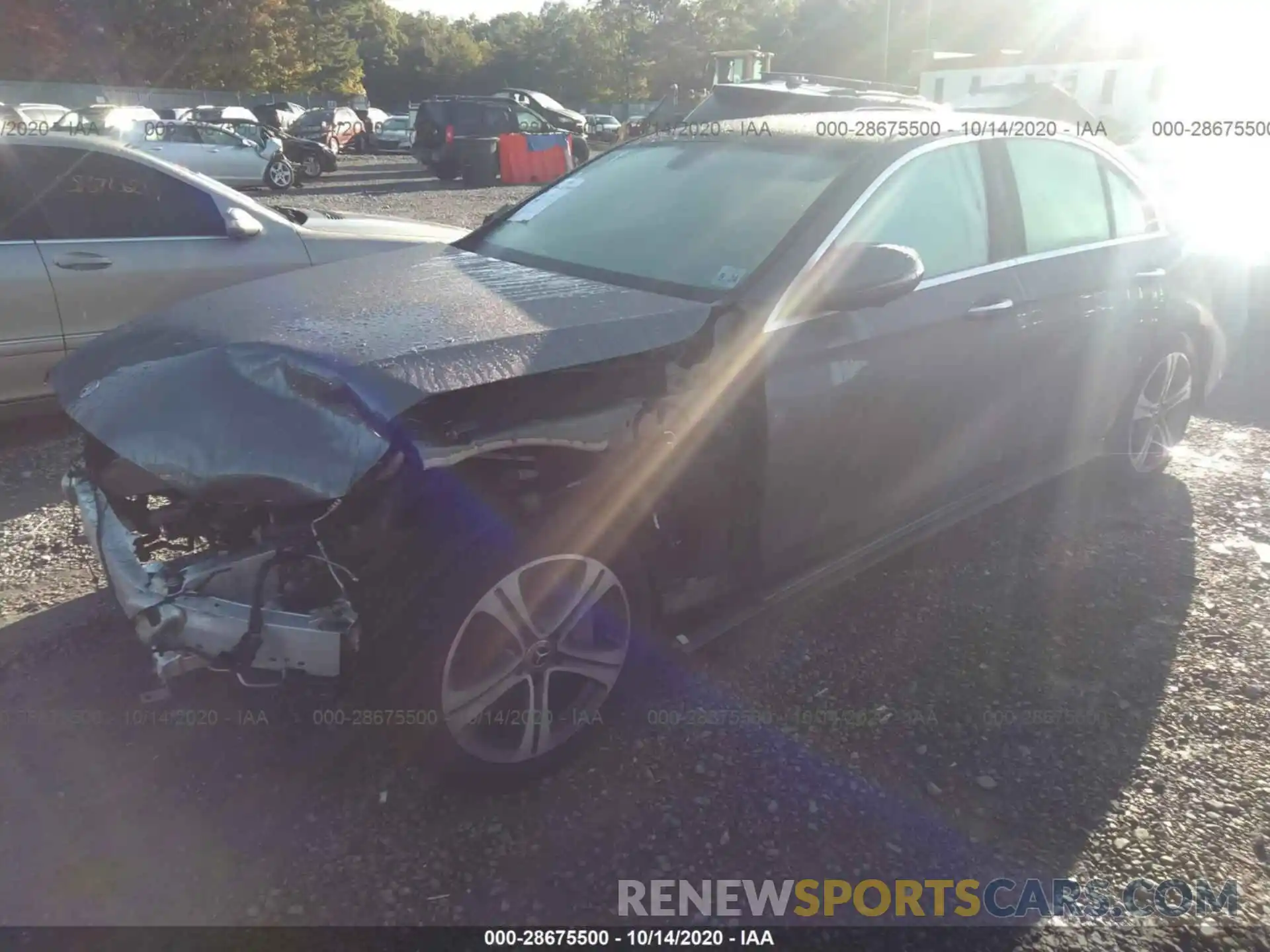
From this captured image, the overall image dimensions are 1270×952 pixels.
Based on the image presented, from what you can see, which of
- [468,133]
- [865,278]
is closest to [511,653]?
[865,278]

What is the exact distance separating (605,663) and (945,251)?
1.91m

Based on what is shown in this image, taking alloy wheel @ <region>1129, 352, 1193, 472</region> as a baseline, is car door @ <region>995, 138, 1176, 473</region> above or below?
above

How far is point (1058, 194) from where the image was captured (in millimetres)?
3809

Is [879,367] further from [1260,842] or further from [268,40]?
[268,40]

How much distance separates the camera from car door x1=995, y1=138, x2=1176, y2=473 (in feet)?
11.8

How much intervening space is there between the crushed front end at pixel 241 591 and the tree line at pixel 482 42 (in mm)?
34636

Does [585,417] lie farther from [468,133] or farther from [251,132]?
[251,132]

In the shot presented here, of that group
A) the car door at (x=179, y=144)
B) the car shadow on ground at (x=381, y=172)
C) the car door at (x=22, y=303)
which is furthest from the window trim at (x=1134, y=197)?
the car shadow on ground at (x=381, y=172)

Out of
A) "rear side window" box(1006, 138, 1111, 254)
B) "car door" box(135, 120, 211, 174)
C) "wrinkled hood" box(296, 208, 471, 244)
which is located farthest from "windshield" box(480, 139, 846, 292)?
"car door" box(135, 120, 211, 174)

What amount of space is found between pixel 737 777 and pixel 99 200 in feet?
14.4

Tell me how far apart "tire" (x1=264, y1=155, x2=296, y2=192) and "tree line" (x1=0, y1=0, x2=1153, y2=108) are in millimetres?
23248

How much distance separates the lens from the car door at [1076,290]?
11.8 ft

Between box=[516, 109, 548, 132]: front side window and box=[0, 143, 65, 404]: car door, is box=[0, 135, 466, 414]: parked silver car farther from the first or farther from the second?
box=[516, 109, 548, 132]: front side window

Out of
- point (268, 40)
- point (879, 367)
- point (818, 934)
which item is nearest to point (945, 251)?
point (879, 367)
